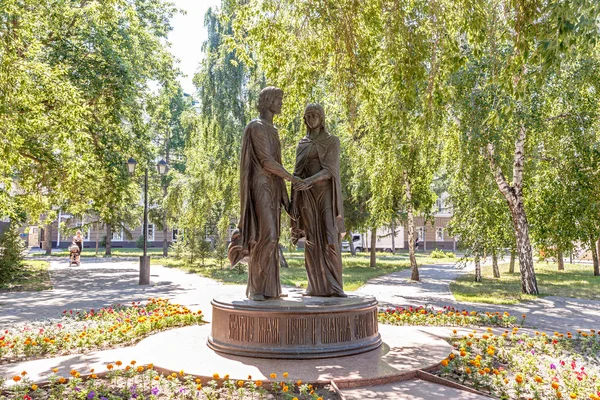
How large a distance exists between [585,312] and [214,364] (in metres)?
8.83

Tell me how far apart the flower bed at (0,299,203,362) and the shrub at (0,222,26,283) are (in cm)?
819

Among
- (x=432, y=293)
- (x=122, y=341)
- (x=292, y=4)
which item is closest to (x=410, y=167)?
(x=432, y=293)

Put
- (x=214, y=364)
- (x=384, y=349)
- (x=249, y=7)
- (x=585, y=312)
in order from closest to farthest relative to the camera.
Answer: (x=214, y=364), (x=384, y=349), (x=249, y=7), (x=585, y=312)

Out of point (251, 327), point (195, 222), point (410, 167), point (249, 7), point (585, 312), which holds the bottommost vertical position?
point (585, 312)

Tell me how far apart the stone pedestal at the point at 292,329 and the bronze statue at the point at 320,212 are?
53 cm

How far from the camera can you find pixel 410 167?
14859 mm

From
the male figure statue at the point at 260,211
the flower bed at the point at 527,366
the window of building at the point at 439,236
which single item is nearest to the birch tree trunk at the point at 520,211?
the flower bed at the point at 527,366

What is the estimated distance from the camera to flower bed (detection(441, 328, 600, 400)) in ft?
13.8

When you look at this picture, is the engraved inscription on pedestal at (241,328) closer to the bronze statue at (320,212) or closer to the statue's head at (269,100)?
the bronze statue at (320,212)

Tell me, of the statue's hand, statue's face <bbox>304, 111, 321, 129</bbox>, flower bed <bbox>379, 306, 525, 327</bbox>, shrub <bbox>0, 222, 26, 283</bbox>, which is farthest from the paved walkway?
statue's face <bbox>304, 111, 321, 129</bbox>

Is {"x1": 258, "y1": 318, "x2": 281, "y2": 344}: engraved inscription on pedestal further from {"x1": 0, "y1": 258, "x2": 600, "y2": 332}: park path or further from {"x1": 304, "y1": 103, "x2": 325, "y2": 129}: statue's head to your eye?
{"x1": 0, "y1": 258, "x2": 600, "y2": 332}: park path

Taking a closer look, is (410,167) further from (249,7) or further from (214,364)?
(214,364)

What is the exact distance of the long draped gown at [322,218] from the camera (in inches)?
225

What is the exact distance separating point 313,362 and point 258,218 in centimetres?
172
